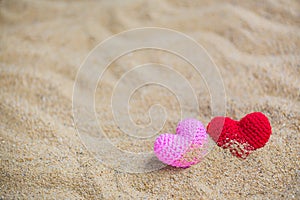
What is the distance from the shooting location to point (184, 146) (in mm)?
1080

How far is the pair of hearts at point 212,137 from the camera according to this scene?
1.08m

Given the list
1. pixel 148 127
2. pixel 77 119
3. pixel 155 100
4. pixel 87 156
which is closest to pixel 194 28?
pixel 155 100

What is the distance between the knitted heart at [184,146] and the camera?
1.07 meters

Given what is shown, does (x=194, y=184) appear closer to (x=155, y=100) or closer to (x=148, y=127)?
(x=148, y=127)

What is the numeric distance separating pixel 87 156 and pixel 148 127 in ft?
1.02

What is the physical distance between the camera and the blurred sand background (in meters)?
1.11

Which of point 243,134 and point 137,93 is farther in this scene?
point 137,93

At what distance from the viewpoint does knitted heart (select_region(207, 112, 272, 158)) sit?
1.12m

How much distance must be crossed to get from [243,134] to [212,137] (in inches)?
4.2

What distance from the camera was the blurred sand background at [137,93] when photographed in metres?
1.11

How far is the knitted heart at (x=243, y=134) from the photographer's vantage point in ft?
3.67

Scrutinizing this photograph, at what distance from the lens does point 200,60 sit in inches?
67.5

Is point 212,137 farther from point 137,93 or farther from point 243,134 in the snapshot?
point 137,93

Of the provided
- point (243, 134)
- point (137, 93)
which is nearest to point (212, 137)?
point (243, 134)
